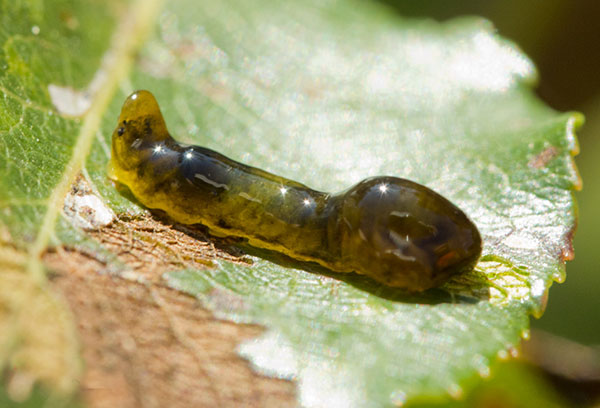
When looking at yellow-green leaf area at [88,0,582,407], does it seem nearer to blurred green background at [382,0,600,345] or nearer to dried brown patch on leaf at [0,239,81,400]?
dried brown patch on leaf at [0,239,81,400]

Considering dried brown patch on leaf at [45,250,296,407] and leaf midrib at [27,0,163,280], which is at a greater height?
leaf midrib at [27,0,163,280]

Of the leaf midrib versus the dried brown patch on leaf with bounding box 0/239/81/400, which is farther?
the leaf midrib

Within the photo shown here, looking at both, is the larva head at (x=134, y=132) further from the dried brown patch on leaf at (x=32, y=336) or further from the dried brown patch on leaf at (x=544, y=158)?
the dried brown patch on leaf at (x=544, y=158)

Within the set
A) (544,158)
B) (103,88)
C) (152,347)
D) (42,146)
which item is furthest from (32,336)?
(544,158)

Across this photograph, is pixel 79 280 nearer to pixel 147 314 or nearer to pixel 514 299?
pixel 147 314

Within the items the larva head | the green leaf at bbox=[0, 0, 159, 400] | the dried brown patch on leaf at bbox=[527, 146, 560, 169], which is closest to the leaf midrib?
the green leaf at bbox=[0, 0, 159, 400]

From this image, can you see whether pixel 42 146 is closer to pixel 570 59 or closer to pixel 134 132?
pixel 134 132
